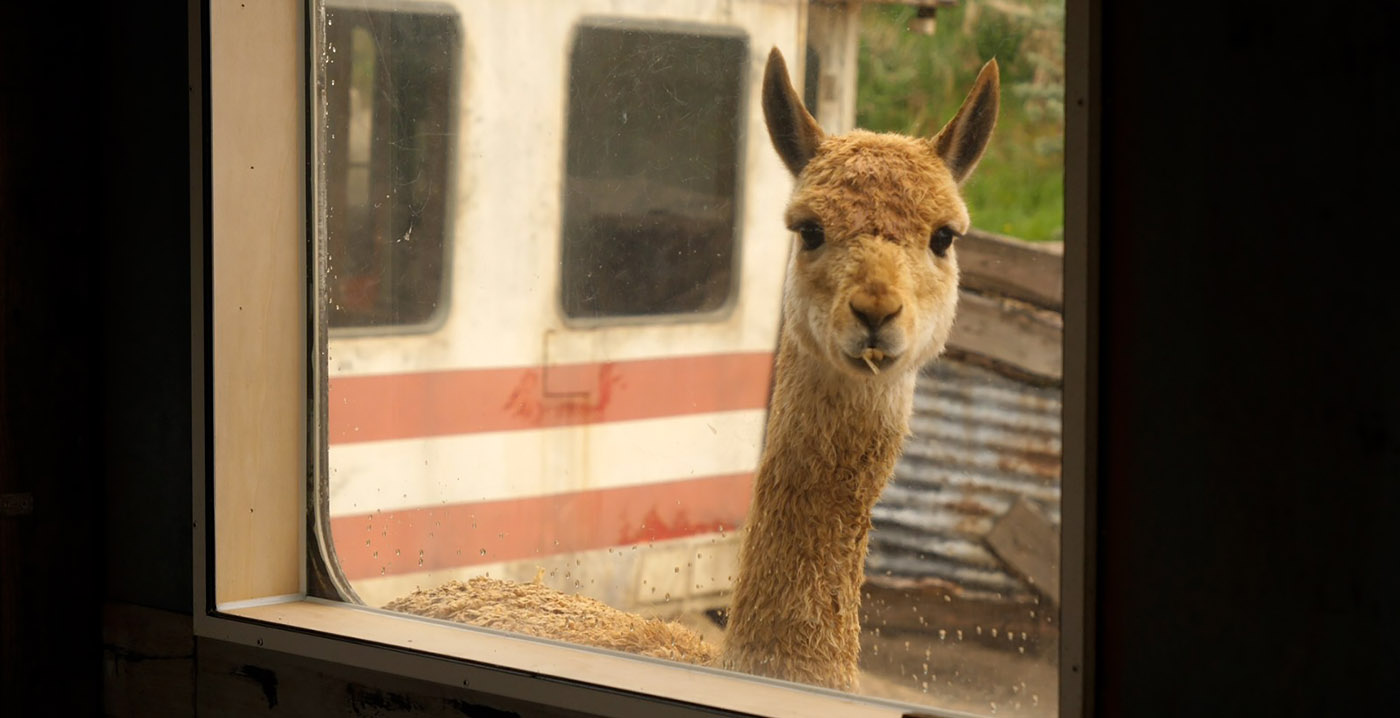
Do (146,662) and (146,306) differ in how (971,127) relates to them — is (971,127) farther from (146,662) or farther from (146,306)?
(146,662)

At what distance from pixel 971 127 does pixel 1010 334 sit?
0.82 feet

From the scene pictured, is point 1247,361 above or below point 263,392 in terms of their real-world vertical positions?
above

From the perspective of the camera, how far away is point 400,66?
216 centimetres

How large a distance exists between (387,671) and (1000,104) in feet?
3.78

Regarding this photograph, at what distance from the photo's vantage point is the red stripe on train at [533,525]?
1.81 m

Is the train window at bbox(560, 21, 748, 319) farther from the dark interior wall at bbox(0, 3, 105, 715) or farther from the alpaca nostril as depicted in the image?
the dark interior wall at bbox(0, 3, 105, 715)

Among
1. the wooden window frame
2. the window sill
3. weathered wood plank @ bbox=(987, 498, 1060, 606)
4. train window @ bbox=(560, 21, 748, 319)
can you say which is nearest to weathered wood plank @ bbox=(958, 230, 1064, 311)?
weathered wood plank @ bbox=(987, 498, 1060, 606)

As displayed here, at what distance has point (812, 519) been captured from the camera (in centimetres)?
171

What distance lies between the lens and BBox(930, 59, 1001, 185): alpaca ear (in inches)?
59.6

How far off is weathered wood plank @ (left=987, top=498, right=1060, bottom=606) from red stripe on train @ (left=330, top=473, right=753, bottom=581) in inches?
16.5

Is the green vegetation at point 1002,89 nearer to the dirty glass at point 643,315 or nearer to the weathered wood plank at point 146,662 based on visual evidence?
the dirty glass at point 643,315

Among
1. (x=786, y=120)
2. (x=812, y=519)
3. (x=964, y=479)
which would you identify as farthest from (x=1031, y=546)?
(x=786, y=120)

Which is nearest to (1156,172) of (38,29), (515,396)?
(515,396)

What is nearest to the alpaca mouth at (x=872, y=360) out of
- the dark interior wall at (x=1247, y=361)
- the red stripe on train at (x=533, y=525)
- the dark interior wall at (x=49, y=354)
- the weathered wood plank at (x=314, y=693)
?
the red stripe on train at (x=533, y=525)
